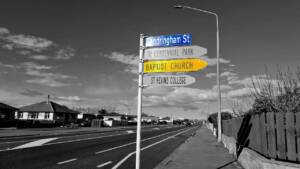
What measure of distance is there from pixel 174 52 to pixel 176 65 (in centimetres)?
36

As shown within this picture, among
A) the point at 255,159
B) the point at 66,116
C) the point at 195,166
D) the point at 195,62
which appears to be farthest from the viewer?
the point at 66,116

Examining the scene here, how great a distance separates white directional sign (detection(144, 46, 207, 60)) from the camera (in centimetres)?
546

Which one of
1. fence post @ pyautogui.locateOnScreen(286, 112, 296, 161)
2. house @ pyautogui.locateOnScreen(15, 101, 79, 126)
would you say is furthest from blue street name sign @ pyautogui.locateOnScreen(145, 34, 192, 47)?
house @ pyautogui.locateOnScreen(15, 101, 79, 126)

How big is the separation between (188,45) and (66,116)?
6961 centimetres

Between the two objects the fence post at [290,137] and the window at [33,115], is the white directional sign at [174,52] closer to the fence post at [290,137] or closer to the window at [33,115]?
the fence post at [290,137]

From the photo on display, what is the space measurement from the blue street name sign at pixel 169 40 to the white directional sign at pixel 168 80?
76 centimetres

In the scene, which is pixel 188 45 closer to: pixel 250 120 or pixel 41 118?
pixel 250 120

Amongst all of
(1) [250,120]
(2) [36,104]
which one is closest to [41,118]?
(2) [36,104]

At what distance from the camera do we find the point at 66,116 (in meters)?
70.1

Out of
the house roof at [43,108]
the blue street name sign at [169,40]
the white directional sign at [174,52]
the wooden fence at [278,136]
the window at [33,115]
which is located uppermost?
the blue street name sign at [169,40]

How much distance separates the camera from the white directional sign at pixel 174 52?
5455mm

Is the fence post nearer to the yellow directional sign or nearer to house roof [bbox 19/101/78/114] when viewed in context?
the yellow directional sign

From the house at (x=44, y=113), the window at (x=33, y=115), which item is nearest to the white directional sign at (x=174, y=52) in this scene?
the house at (x=44, y=113)

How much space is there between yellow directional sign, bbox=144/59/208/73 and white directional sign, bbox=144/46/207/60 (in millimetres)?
118
